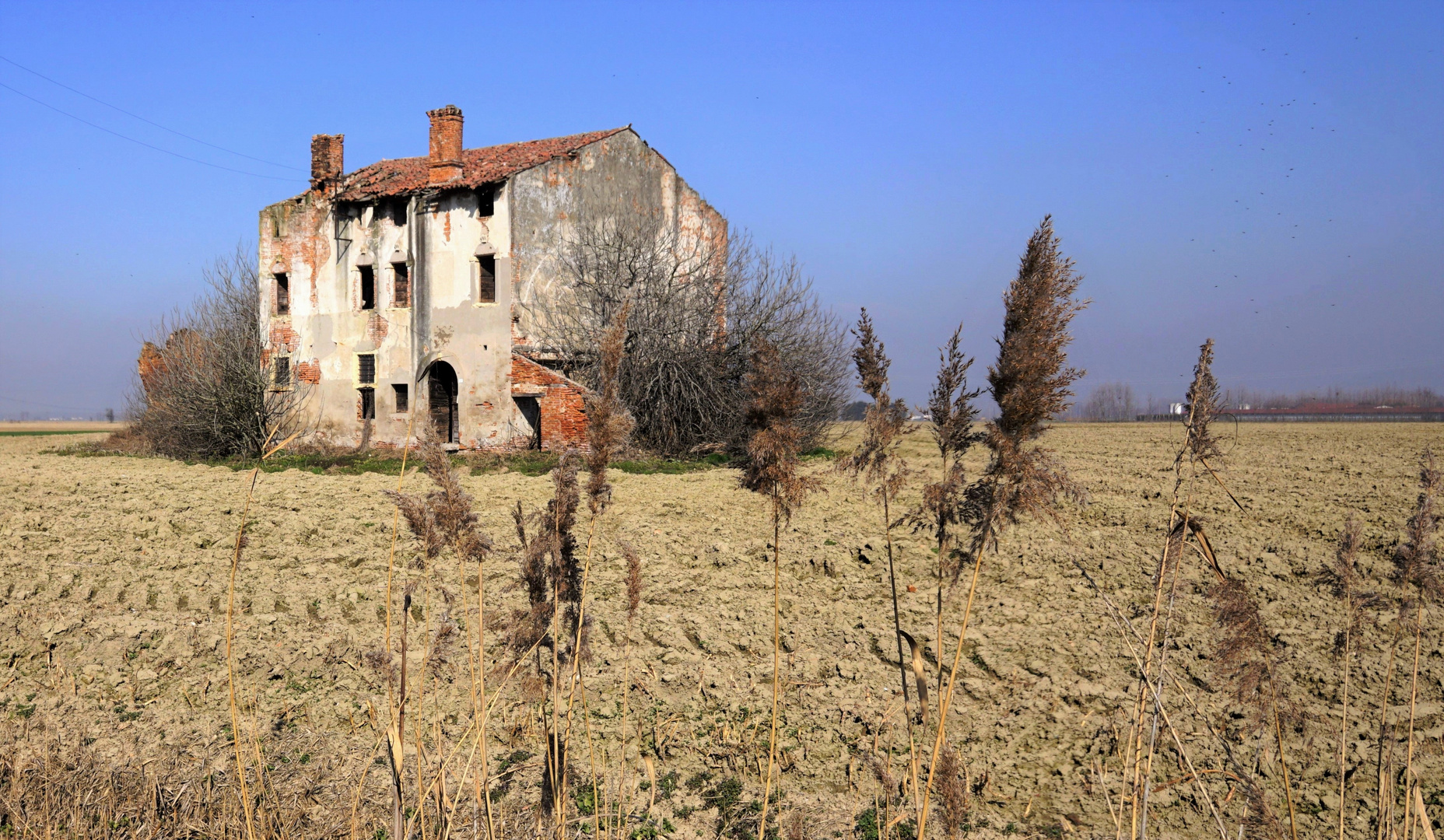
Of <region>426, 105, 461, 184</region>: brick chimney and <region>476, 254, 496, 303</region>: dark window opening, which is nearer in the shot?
<region>476, 254, 496, 303</region>: dark window opening

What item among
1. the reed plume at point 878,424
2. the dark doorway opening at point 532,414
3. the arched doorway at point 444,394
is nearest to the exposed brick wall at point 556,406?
the dark doorway opening at point 532,414

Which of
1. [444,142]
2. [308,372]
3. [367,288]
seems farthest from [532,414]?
[444,142]

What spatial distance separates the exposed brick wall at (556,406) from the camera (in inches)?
803

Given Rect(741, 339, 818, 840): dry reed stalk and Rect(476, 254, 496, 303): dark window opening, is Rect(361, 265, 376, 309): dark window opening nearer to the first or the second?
Rect(476, 254, 496, 303): dark window opening

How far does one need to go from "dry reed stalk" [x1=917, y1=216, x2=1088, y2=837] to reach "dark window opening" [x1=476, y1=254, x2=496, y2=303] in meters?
21.0

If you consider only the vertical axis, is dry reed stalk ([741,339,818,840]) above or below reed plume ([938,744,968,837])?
above

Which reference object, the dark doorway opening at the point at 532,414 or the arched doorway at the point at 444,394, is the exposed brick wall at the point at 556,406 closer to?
the dark doorway opening at the point at 532,414

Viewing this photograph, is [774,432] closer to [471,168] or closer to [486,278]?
[486,278]

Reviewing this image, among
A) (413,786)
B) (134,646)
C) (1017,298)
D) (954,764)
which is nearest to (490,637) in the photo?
(413,786)

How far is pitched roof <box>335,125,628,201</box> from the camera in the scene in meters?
22.6

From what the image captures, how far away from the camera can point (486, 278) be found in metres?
22.7

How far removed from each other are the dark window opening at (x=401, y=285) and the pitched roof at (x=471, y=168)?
6.08 feet

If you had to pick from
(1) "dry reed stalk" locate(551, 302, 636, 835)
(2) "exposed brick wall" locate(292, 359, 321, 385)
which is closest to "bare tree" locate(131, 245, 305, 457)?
(2) "exposed brick wall" locate(292, 359, 321, 385)

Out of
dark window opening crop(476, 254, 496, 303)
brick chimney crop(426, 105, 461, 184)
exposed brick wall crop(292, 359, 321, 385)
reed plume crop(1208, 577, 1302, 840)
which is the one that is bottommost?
reed plume crop(1208, 577, 1302, 840)
